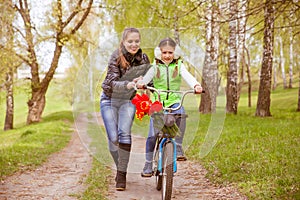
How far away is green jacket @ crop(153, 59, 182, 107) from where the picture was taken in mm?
5391

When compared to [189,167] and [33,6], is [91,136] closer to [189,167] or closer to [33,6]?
[189,167]

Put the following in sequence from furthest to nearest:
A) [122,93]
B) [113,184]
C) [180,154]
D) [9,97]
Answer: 1. [9,97]
2. [113,184]
3. [122,93]
4. [180,154]

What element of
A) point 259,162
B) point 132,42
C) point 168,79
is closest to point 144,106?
point 168,79

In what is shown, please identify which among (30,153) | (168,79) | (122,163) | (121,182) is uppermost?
(168,79)

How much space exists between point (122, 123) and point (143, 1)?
8.92m

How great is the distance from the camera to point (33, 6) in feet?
74.6

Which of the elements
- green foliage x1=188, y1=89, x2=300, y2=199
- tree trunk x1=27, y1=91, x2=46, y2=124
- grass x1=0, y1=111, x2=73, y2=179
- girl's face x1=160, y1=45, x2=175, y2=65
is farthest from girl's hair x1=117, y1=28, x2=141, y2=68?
tree trunk x1=27, y1=91, x2=46, y2=124

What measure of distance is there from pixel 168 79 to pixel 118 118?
1.11m

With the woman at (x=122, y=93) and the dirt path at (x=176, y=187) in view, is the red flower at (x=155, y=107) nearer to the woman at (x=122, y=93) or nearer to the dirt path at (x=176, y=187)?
the woman at (x=122, y=93)

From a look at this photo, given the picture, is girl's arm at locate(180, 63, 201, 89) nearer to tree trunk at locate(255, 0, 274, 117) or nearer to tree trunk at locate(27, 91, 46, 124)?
tree trunk at locate(255, 0, 274, 117)

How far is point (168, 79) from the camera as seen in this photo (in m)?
5.42

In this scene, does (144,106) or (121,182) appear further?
(121,182)

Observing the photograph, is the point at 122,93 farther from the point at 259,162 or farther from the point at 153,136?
the point at 259,162

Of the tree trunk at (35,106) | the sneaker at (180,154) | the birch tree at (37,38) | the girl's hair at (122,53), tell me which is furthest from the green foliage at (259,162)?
the tree trunk at (35,106)
